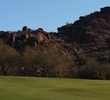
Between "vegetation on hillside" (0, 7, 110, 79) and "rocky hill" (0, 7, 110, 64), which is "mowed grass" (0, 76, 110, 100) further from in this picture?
"rocky hill" (0, 7, 110, 64)

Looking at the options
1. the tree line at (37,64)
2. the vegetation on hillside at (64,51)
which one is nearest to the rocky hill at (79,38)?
the vegetation on hillside at (64,51)

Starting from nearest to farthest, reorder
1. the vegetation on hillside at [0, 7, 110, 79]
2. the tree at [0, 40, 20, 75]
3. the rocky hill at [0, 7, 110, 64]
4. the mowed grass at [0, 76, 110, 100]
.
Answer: the mowed grass at [0, 76, 110, 100] → the tree at [0, 40, 20, 75] → the vegetation on hillside at [0, 7, 110, 79] → the rocky hill at [0, 7, 110, 64]

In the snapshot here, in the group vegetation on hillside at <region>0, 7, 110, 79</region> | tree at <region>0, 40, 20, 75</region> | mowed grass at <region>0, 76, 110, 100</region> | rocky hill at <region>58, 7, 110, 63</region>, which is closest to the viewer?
mowed grass at <region>0, 76, 110, 100</region>

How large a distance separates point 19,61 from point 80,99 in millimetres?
48204

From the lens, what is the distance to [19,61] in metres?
63.5

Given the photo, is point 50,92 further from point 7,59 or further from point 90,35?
point 90,35

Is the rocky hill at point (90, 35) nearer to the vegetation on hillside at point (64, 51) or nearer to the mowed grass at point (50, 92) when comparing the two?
the vegetation on hillside at point (64, 51)

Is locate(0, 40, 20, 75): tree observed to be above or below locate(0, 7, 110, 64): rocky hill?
below

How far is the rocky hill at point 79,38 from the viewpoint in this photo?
86.8 m

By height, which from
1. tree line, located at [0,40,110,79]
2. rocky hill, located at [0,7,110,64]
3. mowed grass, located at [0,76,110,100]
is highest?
rocky hill, located at [0,7,110,64]

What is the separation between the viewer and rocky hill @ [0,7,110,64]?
86.8 m

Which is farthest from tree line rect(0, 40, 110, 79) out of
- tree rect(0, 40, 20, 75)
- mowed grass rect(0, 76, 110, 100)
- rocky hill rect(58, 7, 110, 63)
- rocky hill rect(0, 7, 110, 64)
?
mowed grass rect(0, 76, 110, 100)

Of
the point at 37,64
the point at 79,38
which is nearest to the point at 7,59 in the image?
the point at 37,64

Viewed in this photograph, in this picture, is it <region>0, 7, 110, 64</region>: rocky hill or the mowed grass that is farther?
<region>0, 7, 110, 64</region>: rocky hill
